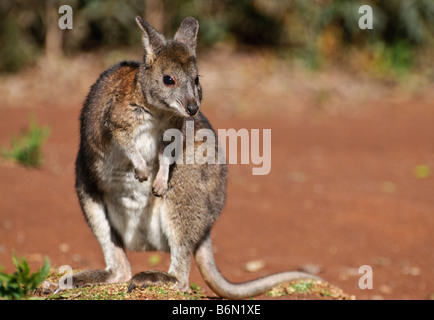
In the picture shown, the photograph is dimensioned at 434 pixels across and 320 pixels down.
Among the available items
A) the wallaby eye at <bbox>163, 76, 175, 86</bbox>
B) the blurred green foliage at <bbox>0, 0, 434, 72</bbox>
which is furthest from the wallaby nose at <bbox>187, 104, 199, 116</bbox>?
the blurred green foliage at <bbox>0, 0, 434, 72</bbox>

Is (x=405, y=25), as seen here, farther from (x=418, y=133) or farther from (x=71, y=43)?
(x=71, y=43)

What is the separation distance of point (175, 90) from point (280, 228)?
9.11ft

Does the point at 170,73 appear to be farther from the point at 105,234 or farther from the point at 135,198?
the point at 105,234

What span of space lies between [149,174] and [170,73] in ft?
1.99

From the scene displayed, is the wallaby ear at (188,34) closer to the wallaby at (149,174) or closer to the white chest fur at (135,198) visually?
the wallaby at (149,174)

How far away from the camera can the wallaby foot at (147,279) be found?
3771 mm

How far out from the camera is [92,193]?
412 cm

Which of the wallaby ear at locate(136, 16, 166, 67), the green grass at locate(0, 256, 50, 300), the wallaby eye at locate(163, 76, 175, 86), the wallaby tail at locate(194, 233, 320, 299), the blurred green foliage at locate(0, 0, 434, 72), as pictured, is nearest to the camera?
the green grass at locate(0, 256, 50, 300)

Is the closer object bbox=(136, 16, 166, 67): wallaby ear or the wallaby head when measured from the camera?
the wallaby head

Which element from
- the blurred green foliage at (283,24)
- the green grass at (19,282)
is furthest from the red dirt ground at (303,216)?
the blurred green foliage at (283,24)

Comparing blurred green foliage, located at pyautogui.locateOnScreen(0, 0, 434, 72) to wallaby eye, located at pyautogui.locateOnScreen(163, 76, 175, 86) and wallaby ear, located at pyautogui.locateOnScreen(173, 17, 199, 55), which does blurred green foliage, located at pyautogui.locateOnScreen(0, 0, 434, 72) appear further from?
wallaby eye, located at pyautogui.locateOnScreen(163, 76, 175, 86)

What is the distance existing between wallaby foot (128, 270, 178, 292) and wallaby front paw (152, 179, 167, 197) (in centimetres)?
45

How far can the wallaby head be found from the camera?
380 cm
